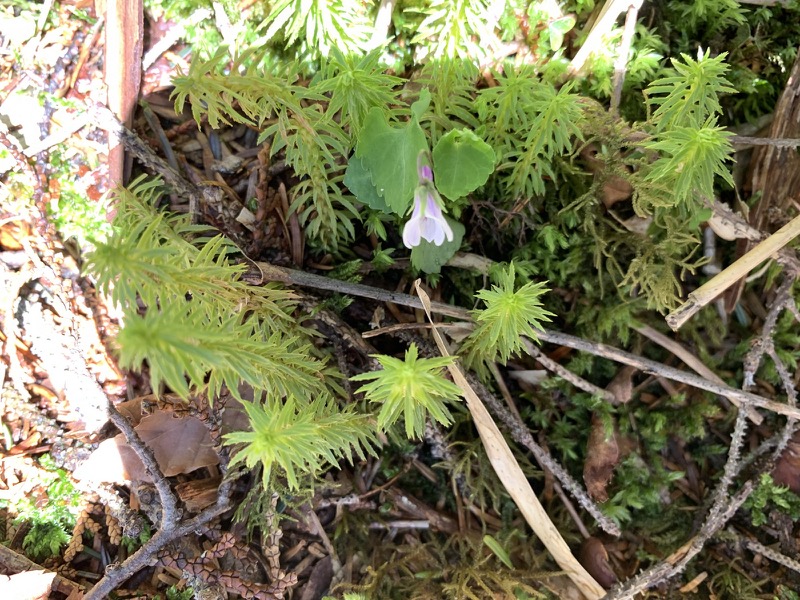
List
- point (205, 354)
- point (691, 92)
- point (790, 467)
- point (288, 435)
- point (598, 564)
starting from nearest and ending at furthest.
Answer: point (205, 354), point (288, 435), point (691, 92), point (598, 564), point (790, 467)

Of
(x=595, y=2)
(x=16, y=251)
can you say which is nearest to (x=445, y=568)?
(x=16, y=251)

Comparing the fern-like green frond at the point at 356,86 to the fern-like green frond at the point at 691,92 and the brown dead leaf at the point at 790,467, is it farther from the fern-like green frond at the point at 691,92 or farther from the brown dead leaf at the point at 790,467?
the brown dead leaf at the point at 790,467

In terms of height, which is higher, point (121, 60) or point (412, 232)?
point (121, 60)

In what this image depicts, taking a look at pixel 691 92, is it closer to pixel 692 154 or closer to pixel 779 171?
pixel 692 154

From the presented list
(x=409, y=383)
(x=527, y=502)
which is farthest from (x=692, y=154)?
(x=527, y=502)

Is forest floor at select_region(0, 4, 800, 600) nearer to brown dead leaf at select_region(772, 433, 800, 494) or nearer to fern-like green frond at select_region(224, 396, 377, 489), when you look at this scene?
brown dead leaf at select_region(772, 433, 800, 494)

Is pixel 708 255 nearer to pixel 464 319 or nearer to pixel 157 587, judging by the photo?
pixel 464 319
